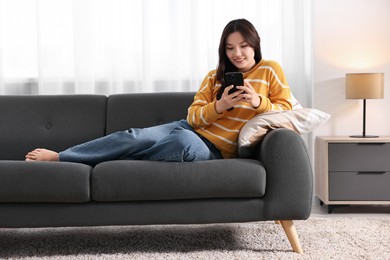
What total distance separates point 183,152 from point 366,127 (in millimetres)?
1862

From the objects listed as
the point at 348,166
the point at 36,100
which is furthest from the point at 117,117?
the point at 348,166

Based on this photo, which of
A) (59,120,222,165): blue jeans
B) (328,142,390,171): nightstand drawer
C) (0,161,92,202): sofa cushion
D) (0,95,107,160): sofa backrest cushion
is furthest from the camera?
(328,142,390,171): nightstand drawer

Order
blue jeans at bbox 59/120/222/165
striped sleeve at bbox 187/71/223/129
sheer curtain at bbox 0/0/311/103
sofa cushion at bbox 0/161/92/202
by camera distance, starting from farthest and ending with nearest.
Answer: sheer curtain at bbox 0/0/311/103 < striped sleeve at bbox 187/71/223/129 < blue jeans at bbox 59/120/222/165 < sofa cushion at bbox 0/161/92/202

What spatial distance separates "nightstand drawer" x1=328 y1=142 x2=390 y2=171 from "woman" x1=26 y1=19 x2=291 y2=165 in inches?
37.6

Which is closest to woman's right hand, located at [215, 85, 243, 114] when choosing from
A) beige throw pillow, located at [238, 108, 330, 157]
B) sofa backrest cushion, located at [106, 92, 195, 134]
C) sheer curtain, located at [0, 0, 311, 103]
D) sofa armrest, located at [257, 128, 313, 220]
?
beige throw pillow, located at [238, 108, 330, 157]

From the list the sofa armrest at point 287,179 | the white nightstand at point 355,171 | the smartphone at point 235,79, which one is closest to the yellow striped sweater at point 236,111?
the smartphone at point 235,79

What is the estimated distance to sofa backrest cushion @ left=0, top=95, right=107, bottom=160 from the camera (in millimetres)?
3023

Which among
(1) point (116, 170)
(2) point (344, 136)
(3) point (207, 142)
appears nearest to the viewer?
(1) point (116, 170)

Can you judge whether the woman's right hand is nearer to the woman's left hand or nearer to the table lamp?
the woman's left hand

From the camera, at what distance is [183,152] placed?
7.75 feet

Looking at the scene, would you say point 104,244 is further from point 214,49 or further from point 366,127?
point 366,127

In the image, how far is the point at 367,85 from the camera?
343 cm

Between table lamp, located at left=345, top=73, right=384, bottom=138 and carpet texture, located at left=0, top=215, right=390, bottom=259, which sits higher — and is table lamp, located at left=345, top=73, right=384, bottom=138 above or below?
above

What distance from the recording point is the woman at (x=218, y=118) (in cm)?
244
